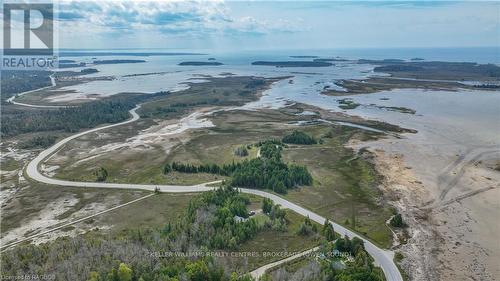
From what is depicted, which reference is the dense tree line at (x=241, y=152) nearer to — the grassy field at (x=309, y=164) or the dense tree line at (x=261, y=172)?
the grassy field at (x=309, y=164)

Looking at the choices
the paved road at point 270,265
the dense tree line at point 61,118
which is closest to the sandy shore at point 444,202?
the paved road at point 270,265

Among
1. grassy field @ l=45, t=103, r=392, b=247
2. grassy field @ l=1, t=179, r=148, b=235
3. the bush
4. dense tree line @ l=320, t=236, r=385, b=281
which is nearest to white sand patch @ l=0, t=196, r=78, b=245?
grassy field @ l=1, t=179, r=148, b=235

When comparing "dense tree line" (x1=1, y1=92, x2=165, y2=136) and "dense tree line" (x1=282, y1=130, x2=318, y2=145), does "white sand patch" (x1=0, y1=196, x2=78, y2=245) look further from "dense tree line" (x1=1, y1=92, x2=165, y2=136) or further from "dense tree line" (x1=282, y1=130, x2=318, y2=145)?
"dense tree line" (x1=1, y1=92, x2=165, y2=136)

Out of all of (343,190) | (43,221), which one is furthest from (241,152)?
(43,221)

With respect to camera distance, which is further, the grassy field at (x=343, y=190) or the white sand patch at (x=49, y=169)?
the white sand patch at (x=49, y=169)

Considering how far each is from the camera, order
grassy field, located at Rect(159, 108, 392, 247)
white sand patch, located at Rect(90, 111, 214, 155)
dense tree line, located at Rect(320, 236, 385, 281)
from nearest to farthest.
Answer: dense tree line, located at Rect(320, 236, 385, 281) < grassy field, located at Rect(159, 108, 392, 247) < white sand patch, located at Rect(90, 111, 214, 155)

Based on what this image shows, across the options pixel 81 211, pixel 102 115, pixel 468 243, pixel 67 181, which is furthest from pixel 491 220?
pixel 102 115

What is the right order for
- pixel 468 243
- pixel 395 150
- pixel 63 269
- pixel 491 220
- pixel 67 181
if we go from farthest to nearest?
1. pixel 395 150
2. pixel 67 181
3. pixel 491 220
4. pixel 468 243
5. pixel 63 269

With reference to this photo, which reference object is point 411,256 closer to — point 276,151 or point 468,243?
point 468,243

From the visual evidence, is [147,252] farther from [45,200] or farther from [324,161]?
[324,161]
